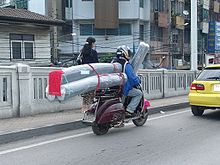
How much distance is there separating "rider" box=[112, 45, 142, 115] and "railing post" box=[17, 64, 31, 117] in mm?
2659

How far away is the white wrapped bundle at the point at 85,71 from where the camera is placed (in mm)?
7809

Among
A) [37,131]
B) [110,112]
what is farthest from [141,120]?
[37,131]

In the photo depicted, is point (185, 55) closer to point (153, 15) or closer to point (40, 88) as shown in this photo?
point (153, 15)

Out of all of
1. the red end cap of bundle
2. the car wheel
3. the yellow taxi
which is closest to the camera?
the red end cap of bundle

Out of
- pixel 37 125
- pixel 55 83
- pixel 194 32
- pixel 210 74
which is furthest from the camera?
pixel 194 32

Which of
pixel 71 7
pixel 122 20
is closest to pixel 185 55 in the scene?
pixel 122 20

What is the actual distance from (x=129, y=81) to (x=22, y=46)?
17.3 m

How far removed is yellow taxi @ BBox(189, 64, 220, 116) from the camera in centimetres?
1054

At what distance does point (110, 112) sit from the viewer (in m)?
8.14

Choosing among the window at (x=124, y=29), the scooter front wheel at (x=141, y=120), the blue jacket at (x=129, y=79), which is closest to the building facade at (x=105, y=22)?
the window at (x=124, y=29)

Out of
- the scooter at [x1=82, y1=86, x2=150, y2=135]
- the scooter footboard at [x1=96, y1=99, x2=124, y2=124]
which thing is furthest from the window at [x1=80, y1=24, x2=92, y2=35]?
the scooter footboard at [x1=96, y1=99, x2=124, y2=124]

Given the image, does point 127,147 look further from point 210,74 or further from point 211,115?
point 211,115

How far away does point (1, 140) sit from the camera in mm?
7746

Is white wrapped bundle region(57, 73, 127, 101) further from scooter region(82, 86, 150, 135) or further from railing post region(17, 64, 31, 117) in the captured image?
railing post region(17, 64, 31, 117)
